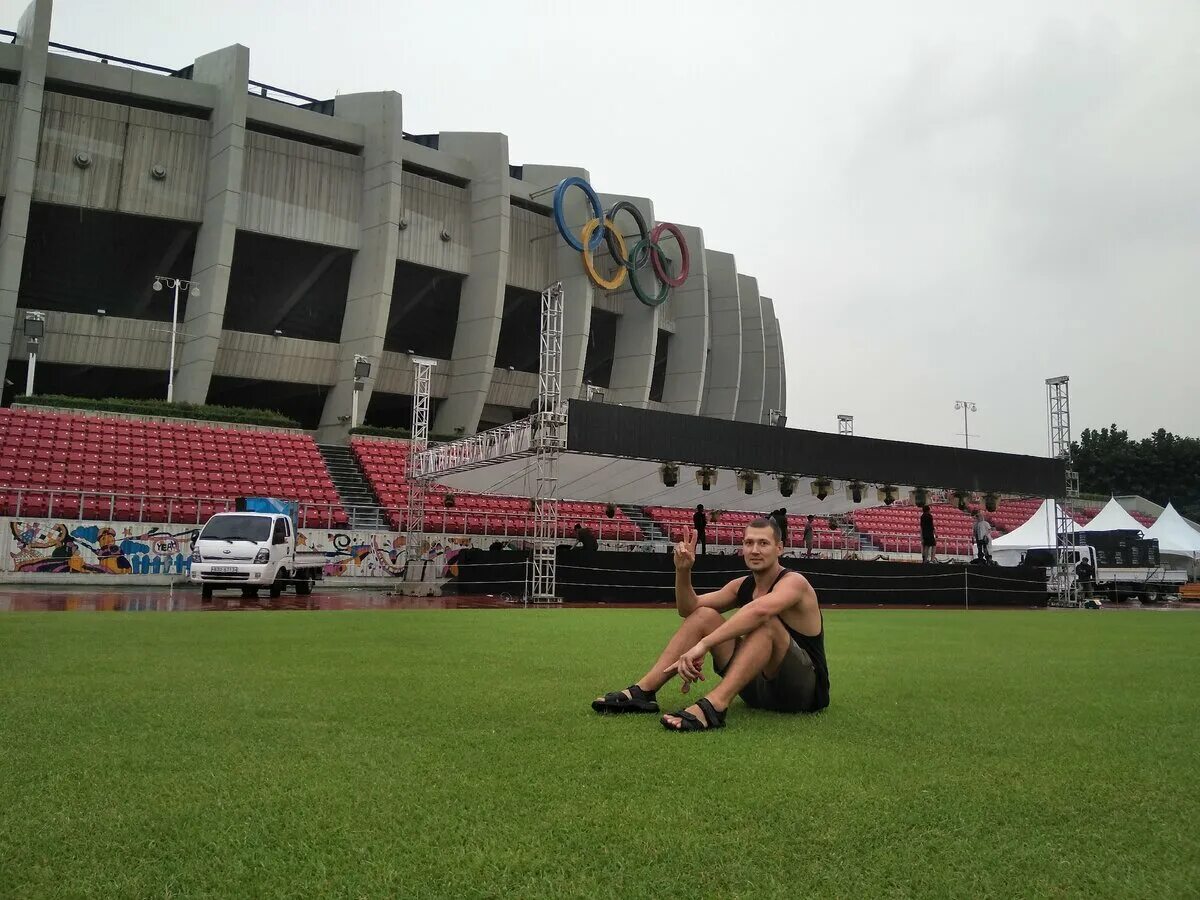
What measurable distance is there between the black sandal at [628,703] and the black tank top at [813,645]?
789 mm

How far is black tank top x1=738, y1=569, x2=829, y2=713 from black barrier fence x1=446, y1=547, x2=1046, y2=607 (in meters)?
17.6

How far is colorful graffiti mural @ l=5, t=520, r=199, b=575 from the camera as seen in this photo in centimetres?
2297

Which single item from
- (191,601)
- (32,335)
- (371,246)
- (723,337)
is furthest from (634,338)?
(191,601)

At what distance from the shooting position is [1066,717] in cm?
513

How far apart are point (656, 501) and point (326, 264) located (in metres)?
20.8

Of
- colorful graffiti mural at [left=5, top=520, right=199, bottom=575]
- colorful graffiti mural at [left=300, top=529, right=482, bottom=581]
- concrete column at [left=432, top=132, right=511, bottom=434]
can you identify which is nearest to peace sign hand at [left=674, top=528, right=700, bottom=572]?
colorful graffiti mural at [left=300, top=529, right=482, bottom=581]

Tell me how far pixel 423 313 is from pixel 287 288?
6835 mm

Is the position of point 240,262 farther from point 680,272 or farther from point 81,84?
point 680,272

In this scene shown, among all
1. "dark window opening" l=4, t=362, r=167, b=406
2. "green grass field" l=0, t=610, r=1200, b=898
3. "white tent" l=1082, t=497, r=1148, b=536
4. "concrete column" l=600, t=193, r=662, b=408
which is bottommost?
"green grass field" l=0, t=610, r=1200, b=898

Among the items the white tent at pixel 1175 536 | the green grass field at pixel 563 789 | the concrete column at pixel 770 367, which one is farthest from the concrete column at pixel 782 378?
the green grass field at pixel 563 789

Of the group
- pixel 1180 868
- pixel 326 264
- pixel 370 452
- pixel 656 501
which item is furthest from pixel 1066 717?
pixel 326 264

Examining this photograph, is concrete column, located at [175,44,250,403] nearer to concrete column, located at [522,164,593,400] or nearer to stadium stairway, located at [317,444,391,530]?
stadium stairway, located at [317,444,391,530]

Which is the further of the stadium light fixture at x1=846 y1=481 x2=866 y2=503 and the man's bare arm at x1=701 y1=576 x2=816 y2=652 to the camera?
the stadium light fixture at x1=846 y1=481 x2=866 y2=503

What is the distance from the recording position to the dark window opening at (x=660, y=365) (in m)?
49.7
